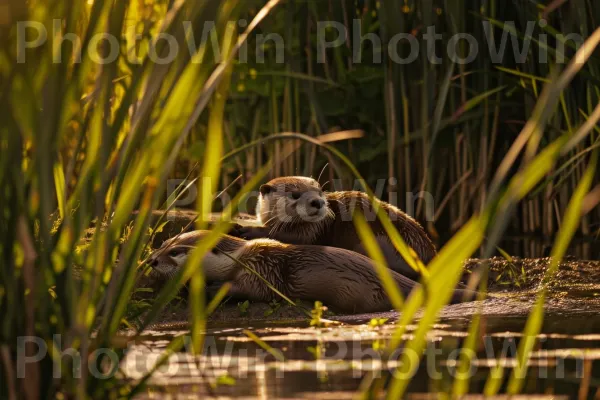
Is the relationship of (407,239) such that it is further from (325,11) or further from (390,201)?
(325,11)

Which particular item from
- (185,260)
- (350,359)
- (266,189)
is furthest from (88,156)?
(266,189)

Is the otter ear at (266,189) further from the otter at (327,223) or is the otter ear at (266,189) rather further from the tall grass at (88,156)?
the tall grass at (88,156)

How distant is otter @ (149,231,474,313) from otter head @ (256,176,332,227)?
2.00ft

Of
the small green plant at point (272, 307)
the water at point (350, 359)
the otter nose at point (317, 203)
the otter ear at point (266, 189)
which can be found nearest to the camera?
the water at point (350, 359)

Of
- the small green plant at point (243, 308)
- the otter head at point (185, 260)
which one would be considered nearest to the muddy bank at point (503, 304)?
the small green plant at point (243, 308)

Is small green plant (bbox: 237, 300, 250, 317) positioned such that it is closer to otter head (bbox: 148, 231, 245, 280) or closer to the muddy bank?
the muddy bank

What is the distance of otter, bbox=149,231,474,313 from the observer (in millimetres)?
4348

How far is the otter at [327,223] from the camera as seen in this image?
525 centimetres

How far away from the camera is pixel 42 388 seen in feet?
7.07

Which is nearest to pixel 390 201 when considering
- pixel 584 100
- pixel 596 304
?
pixel 584 100

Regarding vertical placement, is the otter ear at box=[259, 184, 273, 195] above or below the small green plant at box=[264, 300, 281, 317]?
above

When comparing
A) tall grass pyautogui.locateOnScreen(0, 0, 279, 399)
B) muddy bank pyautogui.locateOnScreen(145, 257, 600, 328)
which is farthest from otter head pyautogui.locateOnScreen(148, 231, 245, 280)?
tall grass pyautogui.locateOnScreen(0, 0, 279, 399)

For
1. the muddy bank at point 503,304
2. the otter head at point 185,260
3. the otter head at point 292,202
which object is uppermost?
the otter head at point 292,202

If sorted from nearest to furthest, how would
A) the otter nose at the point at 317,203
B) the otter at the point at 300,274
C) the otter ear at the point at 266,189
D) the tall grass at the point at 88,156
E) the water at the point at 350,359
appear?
the tall grass at the point at 88,156 < the water at the point at 350,359 < the otter at the point at 300,274 < the otter nose at the point at 317,203 < the otter ear at the point at 266,189
